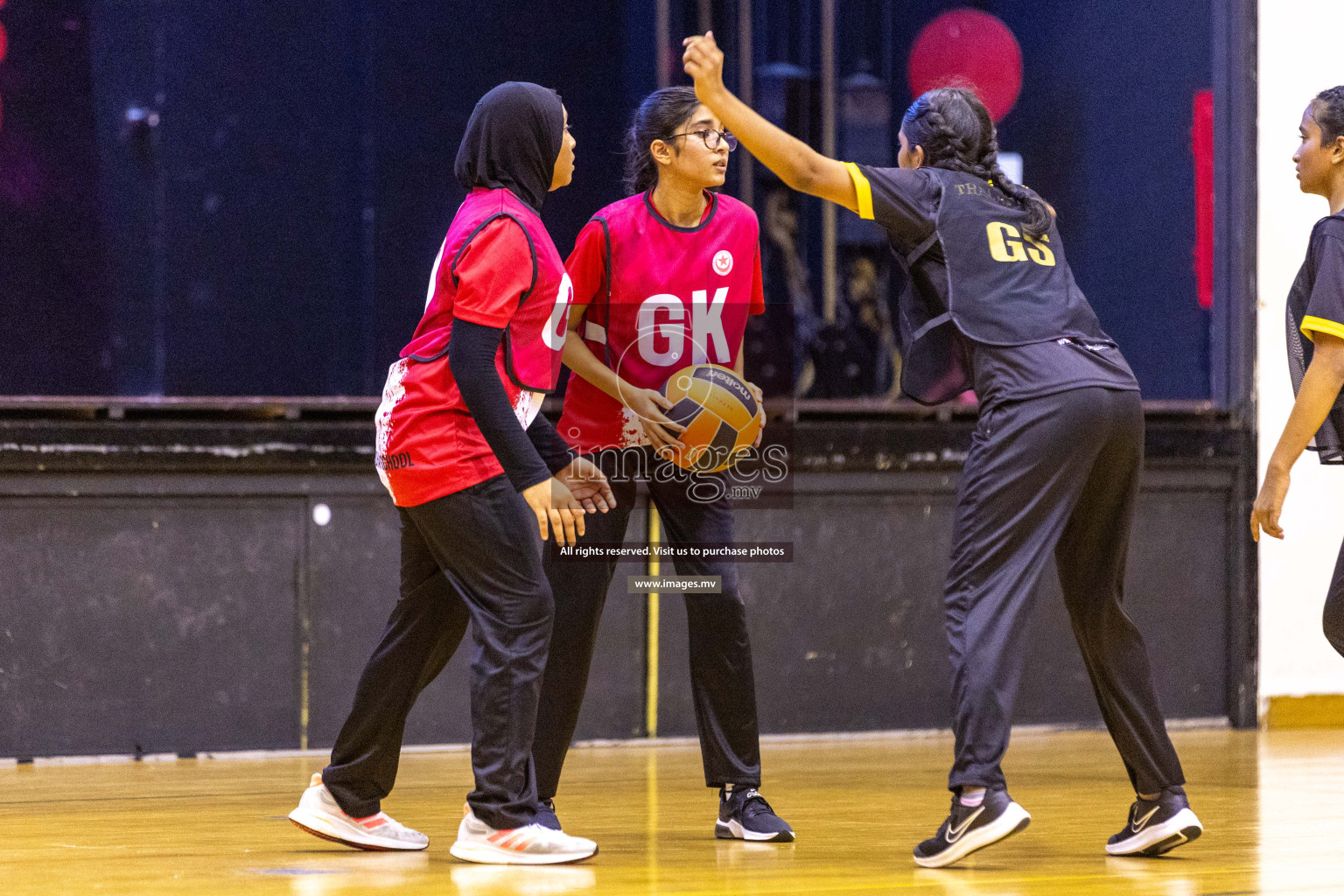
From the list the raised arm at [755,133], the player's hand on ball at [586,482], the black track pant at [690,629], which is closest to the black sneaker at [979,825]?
the black track pant at [690,629]

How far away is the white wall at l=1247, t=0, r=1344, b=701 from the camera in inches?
236

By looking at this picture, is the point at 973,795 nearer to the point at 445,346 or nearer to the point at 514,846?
the point at 514,846

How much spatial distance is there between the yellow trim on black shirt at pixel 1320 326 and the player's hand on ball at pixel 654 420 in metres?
1.42

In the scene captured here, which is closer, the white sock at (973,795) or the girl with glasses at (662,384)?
the white sock at (973,795)

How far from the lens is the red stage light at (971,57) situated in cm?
622

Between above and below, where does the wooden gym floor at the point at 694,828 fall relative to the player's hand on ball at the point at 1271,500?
below

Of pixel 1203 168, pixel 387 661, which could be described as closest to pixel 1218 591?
pixel 1203 168

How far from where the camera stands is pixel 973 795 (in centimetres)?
287

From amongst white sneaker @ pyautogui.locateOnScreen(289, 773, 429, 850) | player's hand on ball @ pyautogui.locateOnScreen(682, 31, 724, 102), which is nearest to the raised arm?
player's hand on ball @ pyautogui.locateOnScreen(682, 31, 724, 102)

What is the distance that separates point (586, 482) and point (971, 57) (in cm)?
377

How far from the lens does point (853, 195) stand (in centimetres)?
299

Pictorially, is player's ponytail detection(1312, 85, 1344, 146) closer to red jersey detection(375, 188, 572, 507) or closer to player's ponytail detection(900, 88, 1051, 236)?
player's ponytail detection(900, 88, 1051, 236)

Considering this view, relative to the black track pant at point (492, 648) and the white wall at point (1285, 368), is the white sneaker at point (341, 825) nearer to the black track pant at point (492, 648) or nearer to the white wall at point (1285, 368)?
the black track pant at point (492, 648)

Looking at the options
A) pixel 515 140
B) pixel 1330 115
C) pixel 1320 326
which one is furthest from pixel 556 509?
pixel 1330 115
